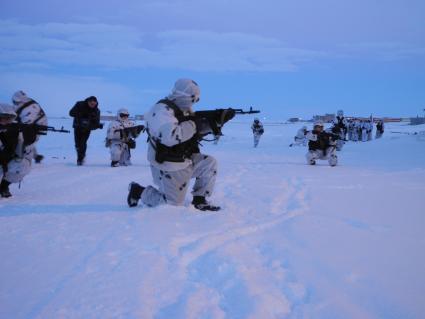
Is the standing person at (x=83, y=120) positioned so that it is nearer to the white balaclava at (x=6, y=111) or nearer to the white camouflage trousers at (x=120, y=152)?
the white camouflage trousers at (x=120, y=152)

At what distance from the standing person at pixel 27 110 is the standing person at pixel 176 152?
9.62ft

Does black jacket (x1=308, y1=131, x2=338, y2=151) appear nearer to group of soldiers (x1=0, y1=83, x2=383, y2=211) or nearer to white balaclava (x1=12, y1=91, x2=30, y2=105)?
group of soldiers (x1=0, y1=83, x2=383, y2=211)

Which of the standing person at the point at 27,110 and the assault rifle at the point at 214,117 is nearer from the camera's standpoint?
the assault rifle at the point at 214,117

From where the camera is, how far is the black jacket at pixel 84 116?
1020 cm

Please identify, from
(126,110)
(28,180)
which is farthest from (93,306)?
(126,110)

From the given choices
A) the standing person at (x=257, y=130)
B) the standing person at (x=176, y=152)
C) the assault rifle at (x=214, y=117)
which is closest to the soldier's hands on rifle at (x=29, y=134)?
the standing person at (x=176, y=152)

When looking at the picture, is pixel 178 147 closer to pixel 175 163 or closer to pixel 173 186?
pixel 175 163

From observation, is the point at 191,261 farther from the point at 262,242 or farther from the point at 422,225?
the point at 422,225

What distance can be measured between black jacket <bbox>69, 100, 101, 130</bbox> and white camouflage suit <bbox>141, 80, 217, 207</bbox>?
5.86 m

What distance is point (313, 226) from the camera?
3977mm

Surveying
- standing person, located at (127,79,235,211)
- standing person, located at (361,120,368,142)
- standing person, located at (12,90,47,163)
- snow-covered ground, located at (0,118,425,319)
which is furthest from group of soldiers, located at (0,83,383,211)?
standing person, located at (361,120,368,142)

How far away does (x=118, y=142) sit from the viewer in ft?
35.1

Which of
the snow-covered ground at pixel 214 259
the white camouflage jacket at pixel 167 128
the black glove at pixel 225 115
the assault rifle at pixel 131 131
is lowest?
the snow-covered ground at pixel 214 259

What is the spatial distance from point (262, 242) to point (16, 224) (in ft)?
7.34
